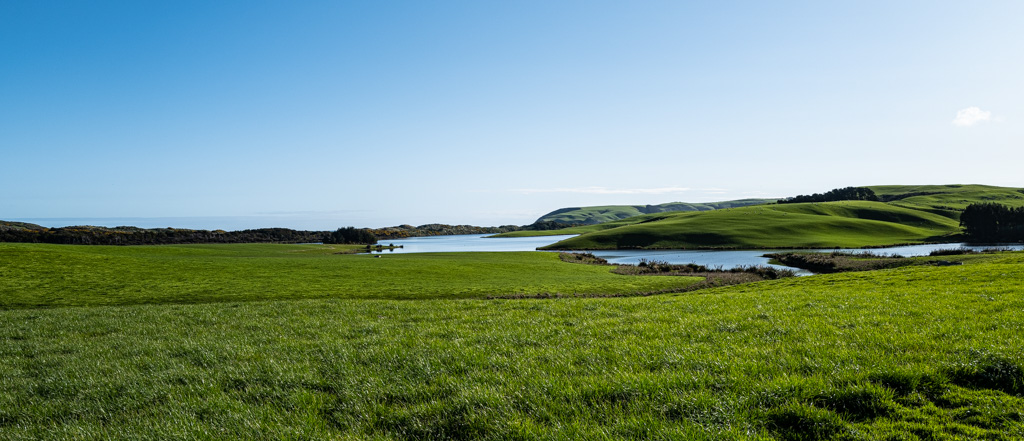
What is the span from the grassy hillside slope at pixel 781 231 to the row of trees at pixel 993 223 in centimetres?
584

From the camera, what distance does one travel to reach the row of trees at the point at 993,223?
11612 centimetres

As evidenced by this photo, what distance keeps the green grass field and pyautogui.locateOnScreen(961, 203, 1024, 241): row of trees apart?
147m

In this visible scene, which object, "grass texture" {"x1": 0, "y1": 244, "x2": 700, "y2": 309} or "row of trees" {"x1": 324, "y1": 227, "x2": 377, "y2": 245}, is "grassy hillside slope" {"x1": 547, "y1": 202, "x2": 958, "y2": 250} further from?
"grass texture" {"x1": 0, "y1": 244, "x2": 700, "y2": 309}

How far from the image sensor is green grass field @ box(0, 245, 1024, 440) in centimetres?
625

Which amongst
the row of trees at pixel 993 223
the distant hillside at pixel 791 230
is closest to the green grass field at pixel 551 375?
the distant hillside at pixel 791 230

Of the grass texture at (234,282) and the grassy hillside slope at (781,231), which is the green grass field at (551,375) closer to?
the grass texture at (234,282)

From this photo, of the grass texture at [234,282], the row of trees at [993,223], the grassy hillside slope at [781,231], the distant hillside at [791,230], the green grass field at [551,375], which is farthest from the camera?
the grassy hillside slope at [781,231]

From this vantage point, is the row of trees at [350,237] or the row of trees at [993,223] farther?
the row of trees at [350,237]

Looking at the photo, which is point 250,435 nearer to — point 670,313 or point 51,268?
point 670,313

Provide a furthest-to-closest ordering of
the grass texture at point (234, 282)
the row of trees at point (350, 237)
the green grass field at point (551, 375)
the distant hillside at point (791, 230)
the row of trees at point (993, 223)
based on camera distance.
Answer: the row of trees at point (350, 237) → the distant hillside at point (791, 230) → the row of trees at point (993, 223) → the grass texture at point (234, 282) → the green grass field at point (551, 375)

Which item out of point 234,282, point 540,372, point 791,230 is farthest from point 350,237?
point 540,372

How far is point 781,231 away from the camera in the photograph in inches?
5138

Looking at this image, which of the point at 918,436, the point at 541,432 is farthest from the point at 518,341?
the point at 918,436

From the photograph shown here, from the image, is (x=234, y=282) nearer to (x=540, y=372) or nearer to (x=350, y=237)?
(x=540, y=372)
